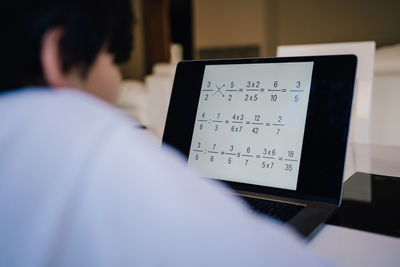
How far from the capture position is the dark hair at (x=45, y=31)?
274 millimetres

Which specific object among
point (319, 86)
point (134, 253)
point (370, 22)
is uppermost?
point (370, 22)

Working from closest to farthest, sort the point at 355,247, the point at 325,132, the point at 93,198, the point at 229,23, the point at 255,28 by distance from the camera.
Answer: the point at 93,198
the point at 355,247
the point at 325,132
the point at 255,28
the point at 229,23

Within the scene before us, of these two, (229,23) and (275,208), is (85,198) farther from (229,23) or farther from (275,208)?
(229,23)

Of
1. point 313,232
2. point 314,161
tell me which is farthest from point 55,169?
point 314,161

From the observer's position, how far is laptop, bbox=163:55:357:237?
611 millimetres

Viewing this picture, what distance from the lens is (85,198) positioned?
0.78 feet

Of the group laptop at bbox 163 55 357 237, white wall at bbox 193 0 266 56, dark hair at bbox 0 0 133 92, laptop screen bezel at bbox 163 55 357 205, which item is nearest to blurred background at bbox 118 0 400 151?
white wall at bbox 193 0 266 56

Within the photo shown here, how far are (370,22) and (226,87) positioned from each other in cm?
448

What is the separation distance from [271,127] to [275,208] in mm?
171

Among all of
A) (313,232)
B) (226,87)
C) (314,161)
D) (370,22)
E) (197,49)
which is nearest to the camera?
(313,232)

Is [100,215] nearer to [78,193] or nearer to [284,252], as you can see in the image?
[78,193]

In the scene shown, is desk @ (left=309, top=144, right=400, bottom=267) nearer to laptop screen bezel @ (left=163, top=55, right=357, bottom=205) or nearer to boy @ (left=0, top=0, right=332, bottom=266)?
laptop screen bezel @ (left=163, top=55, right=357, bottom=205)

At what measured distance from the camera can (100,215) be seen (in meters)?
0.24

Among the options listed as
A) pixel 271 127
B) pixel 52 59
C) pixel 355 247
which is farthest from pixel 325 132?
pixel 52 59
